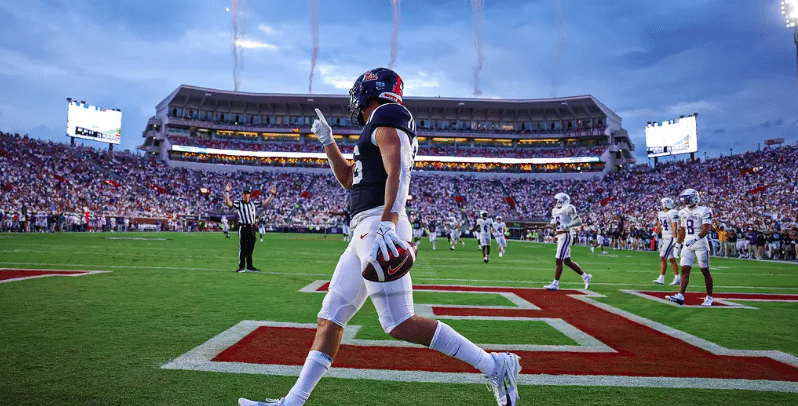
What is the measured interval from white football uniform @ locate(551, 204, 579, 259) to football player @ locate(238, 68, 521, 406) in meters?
7.44

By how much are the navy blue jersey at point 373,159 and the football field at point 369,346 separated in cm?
127

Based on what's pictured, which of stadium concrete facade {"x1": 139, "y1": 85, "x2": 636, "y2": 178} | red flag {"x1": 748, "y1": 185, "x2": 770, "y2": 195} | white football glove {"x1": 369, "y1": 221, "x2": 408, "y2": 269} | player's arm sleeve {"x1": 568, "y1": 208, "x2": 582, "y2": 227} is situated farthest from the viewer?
stadium concrete facade {"x1": 139, "y1": 85, "x2": 636, "y2": 178}

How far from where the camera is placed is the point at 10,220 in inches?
1342

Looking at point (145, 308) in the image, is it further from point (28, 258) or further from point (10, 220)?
point (10, 220)

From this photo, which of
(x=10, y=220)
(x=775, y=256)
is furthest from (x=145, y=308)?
(x=10, y=220)

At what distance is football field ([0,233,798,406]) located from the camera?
323 cm

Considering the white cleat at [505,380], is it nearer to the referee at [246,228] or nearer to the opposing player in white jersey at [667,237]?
the referee at [246,228]

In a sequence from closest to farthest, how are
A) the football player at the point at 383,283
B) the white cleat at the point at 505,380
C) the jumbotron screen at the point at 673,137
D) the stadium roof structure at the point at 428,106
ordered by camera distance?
the football player at the point at 383,283 < the white cleat at the point at 505,380 < the jumbotron screen at the point at 673,137 < the stadium roof structure at the point at 428,106

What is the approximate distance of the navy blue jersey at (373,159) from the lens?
9.46 feet

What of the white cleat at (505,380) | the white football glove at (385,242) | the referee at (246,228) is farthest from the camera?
the referee at (246,228)

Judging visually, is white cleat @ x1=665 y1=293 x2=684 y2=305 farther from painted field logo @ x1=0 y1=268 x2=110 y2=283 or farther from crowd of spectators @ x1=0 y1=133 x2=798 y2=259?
crowd of spectators @ x1=0 y1=133 x2=798 y2=259

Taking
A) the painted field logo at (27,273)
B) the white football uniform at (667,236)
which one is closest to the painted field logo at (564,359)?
the painted field logo at (27,273)

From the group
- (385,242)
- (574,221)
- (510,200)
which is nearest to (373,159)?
(385,242)

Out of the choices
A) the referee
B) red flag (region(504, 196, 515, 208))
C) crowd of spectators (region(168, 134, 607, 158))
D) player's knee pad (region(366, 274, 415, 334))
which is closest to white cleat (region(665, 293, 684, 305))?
player's knee pad (region(366, 274, 415, 334))
